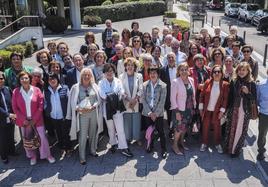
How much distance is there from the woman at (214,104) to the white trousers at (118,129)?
5.43 ft

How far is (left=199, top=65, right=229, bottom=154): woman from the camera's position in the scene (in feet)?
22.3

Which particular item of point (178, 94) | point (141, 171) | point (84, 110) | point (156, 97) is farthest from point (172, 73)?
point (141, 171)

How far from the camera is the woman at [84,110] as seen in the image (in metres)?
6.62

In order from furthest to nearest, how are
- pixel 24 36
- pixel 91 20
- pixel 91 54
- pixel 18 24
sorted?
pixel 91 20
pixel 18 24
pixel 24 36
pixel 91 54

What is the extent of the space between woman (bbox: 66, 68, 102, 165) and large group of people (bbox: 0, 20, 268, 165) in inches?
0.8

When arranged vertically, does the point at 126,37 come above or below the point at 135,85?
above

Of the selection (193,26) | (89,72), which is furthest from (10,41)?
(89,72)

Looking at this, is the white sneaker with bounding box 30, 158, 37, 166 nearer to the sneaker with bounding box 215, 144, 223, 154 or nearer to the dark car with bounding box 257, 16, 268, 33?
the sneaker with bounding box 215, 144, 223, 154

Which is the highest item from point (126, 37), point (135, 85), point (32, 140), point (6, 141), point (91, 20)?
point (126, 37)

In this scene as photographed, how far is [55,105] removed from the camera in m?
6.78

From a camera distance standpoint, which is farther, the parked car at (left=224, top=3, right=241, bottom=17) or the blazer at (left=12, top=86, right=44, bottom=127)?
the parked car at (left=224, top=3, right=241, bottom=17)

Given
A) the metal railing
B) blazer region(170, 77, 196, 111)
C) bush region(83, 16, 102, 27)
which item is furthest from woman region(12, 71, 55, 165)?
bush region(83, 16, 102, 27)

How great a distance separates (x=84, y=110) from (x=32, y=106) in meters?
1.00

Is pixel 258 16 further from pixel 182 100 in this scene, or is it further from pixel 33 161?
pixel 33 161
